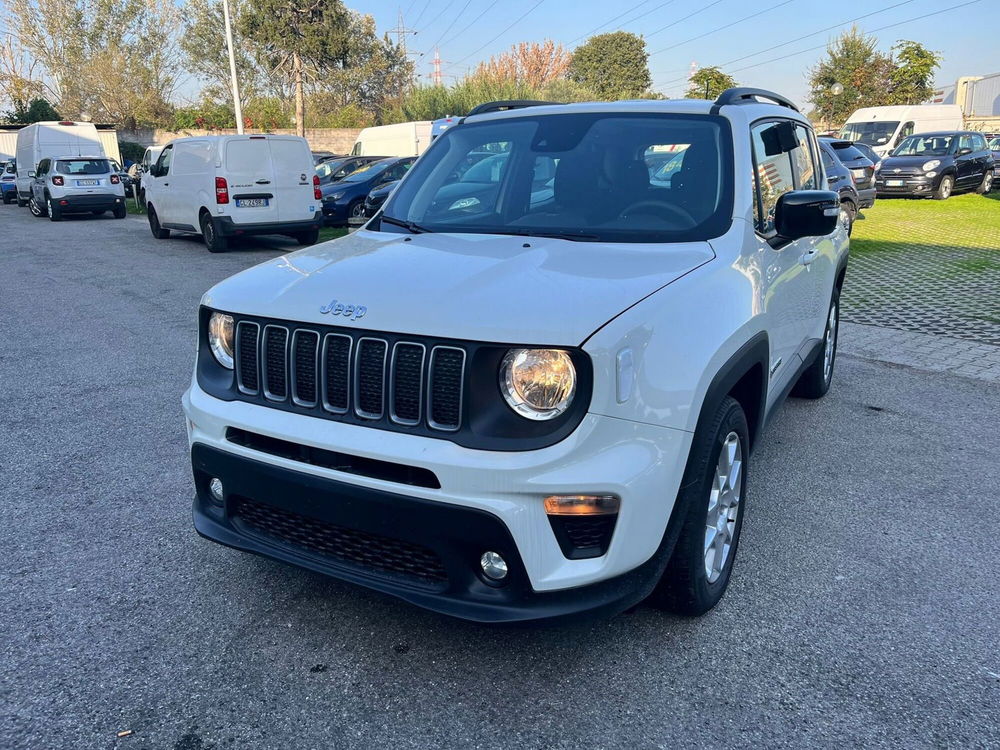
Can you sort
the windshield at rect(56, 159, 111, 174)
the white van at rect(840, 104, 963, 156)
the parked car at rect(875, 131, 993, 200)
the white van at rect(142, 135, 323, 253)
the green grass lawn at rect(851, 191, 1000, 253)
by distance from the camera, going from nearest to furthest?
the white van at rect(142, 135, 323, 253)
the green grass lawn at rect(851, 191, 1000, 253)
the parked car at rect(875, 131, 993, 200)
the windshield at rect(56, 159, 111, 174)
the white van at rect(840, 104, 963, 156)

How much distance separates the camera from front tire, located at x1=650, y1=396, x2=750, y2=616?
2646mm

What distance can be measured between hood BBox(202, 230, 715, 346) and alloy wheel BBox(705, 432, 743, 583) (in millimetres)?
705

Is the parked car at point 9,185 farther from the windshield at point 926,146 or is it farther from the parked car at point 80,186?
the windshield at point 926,146

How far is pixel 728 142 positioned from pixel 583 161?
63 cm

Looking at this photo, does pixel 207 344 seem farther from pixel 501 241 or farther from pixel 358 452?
pixel 501 241

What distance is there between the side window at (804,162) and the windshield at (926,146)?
65.7ft

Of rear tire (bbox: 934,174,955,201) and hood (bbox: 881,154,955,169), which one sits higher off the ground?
hood (bbox: 881,154,955,169)

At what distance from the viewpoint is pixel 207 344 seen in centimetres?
305

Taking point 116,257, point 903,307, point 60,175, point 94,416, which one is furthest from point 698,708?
point 60,175

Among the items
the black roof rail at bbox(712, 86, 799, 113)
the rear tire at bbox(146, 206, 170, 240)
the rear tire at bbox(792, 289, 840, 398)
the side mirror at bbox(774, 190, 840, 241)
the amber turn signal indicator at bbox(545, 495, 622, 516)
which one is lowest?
the rear tire at bbox(146, 206, 170, 240)

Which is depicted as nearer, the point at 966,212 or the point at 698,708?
the point at 698,708

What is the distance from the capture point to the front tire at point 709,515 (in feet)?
8.68

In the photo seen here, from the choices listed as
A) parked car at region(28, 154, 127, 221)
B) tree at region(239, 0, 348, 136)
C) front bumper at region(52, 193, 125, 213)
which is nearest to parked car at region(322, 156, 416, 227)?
front bumper at region(52, 193, 125, 213)

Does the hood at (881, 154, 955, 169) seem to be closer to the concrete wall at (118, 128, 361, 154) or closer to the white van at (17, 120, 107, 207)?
the white van at (17, 120, 107, 207)
